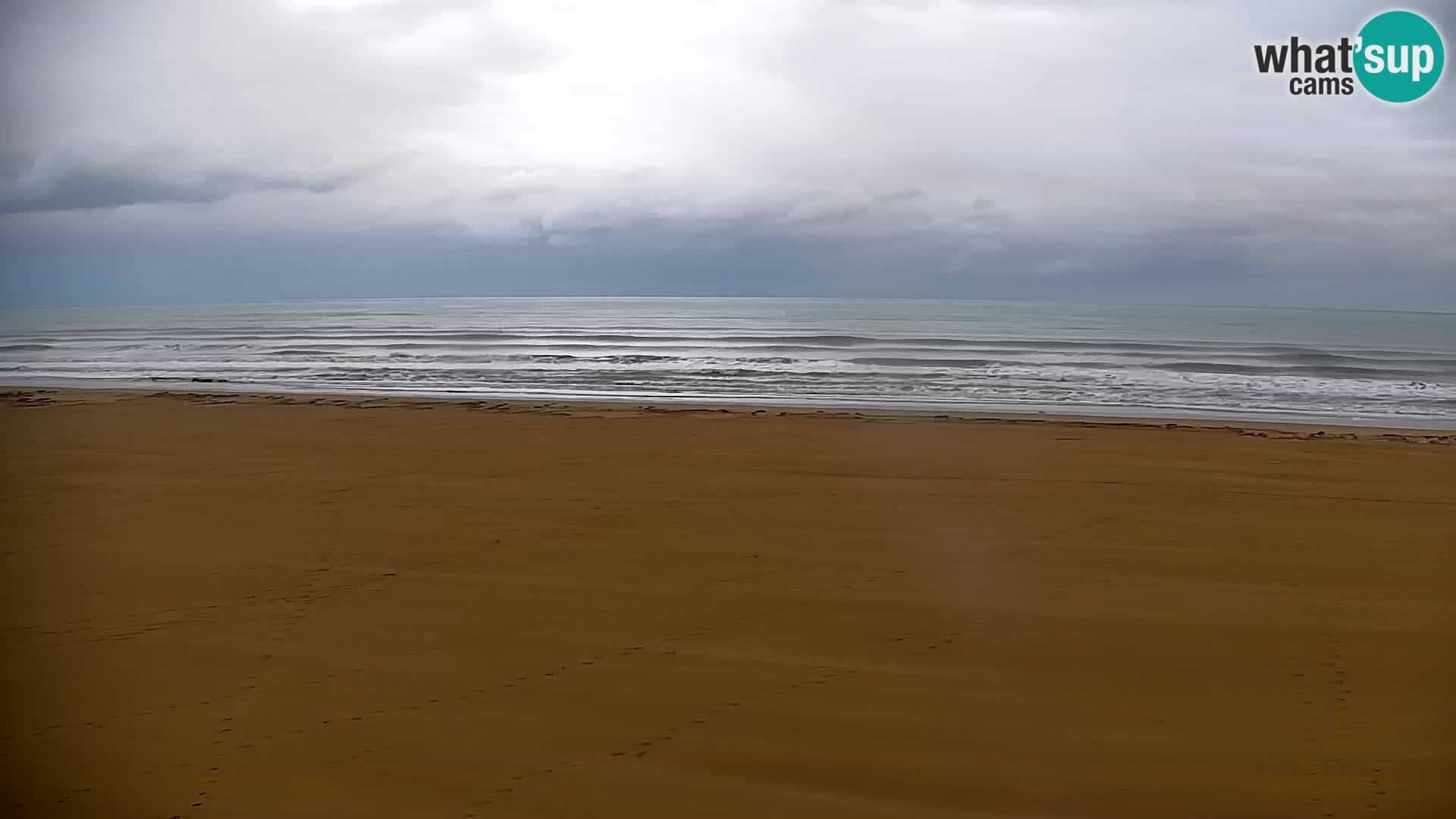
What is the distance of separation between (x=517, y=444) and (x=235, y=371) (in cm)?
1353

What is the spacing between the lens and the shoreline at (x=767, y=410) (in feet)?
33.5

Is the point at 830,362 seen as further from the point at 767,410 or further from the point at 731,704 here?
the point at 731,704

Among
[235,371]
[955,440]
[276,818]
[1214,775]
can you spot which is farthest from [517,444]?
[235,371]

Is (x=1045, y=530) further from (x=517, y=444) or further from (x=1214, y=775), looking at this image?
(x=517, y=444)

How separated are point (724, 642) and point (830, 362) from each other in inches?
702

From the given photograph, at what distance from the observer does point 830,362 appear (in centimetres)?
2128

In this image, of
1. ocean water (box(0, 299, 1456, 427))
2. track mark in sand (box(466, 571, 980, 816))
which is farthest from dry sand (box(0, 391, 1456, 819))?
ocean water (box(0, 299, 1456, 427))

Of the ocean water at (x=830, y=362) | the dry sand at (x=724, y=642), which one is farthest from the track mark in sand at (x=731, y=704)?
the ocean water at (x=830, y=362)

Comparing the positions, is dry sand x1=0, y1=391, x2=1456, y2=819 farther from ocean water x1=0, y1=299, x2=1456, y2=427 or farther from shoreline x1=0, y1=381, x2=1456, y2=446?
shoreline x1=0, y1=381, x2=1456, y2=446

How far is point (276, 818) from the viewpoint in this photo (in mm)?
2486

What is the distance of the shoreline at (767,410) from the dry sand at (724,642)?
2.84m

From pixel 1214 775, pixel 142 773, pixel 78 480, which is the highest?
pixel 78 480

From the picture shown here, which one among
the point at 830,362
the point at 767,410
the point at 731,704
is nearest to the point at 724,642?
the point at 731,704

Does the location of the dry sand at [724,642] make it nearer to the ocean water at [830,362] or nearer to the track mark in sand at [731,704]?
the track mark in sand at [731,704]
